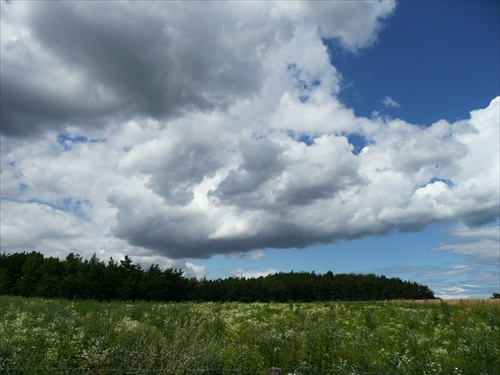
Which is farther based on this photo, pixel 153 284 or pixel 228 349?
pixel 153 284

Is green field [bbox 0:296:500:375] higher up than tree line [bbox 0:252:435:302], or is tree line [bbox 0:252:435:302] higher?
tree line [bbox 0:252:435:302]

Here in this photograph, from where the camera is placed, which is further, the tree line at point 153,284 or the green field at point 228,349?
the tree line at point 153,284

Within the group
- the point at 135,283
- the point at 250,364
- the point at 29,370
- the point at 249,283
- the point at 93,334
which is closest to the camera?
the point at 29,370

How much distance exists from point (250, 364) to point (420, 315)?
1702cm

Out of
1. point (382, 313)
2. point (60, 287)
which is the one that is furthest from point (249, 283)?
point (382, 313)

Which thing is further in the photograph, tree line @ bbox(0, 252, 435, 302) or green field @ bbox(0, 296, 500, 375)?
tree line @ bbox(0, 252, 435, 302)

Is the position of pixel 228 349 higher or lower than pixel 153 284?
lower

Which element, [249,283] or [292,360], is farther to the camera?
[249,283]

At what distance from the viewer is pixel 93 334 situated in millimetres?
13695

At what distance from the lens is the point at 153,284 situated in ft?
235

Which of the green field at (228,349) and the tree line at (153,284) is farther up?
the tree line at (153,284)

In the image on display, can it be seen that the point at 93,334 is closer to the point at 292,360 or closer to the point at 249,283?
the point at 292,360

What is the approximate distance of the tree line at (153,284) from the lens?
217ft

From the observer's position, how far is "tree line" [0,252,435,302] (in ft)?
217
